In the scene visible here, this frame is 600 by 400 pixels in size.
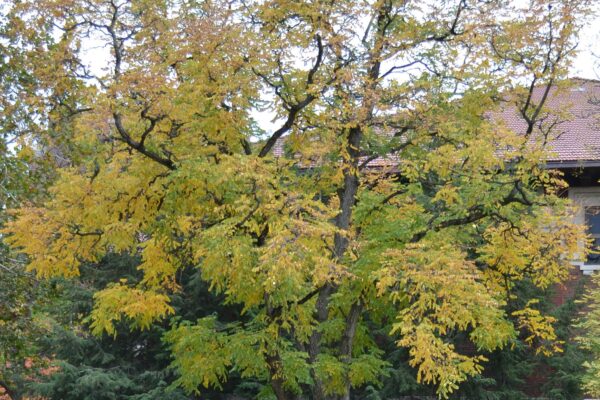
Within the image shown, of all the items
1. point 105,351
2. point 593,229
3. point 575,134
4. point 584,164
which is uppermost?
point 575,134

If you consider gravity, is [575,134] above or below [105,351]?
above

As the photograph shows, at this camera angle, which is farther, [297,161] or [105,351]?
[105,351]

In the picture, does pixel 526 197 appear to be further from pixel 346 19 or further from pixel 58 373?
pixel 58 373

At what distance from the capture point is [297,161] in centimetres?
1164

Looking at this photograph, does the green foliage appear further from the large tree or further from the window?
the window

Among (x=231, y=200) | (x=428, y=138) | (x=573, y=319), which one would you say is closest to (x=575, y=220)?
(x=573, y=319)

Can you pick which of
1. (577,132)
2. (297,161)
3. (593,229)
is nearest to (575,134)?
(577,132)

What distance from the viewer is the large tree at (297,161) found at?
10430mm

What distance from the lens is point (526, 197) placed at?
11164 mm

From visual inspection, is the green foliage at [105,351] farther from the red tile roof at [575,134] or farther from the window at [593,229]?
the window at [593,229]

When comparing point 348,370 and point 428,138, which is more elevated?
point 428,138

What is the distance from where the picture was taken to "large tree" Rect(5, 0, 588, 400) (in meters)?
10.4

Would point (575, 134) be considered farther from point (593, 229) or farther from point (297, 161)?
point (297, 161)

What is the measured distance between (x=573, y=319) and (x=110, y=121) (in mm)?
10288
